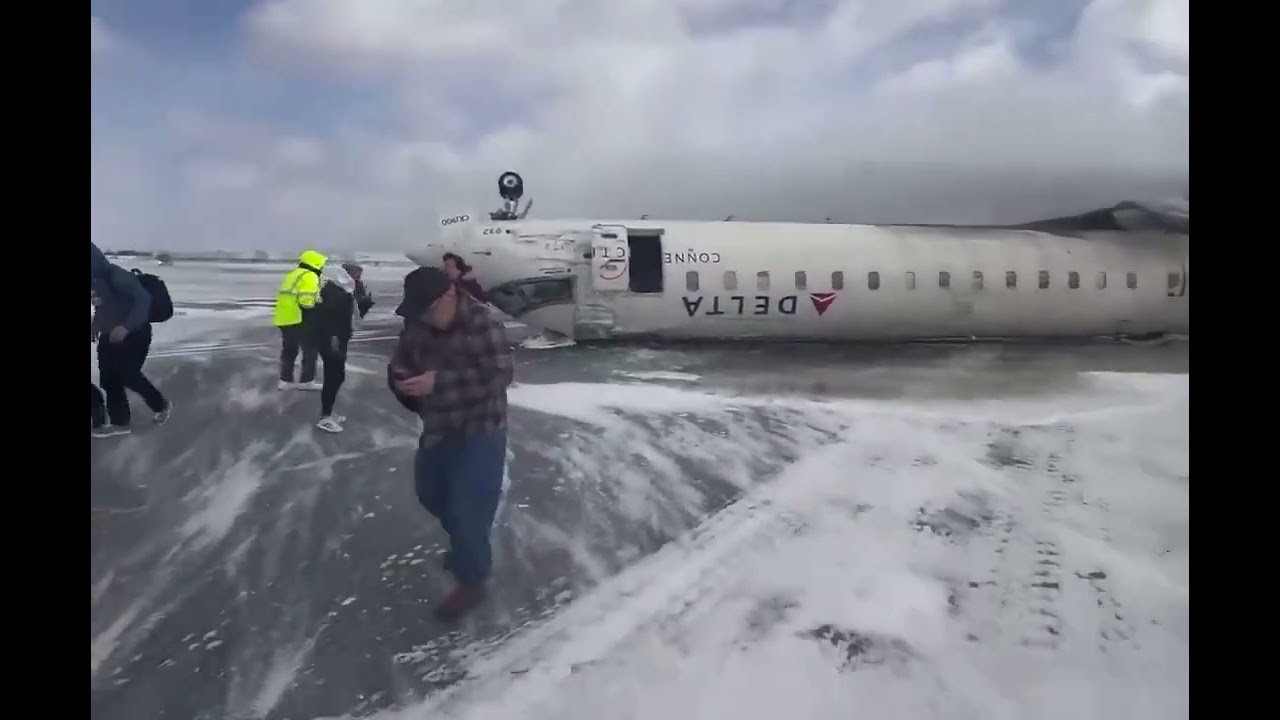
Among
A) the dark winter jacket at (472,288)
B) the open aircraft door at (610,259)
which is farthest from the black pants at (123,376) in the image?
the open aircraft door at (610,259)

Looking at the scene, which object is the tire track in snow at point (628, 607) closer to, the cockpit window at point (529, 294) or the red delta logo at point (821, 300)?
the red delta logo at point (821, 300)

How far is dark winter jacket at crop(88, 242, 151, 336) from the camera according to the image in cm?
167

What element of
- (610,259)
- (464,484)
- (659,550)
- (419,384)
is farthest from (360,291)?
(659,550)

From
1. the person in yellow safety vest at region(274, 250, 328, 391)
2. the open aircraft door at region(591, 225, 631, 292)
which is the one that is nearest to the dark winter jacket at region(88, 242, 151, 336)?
the person in yellow safety vest at region(274, 250, 328, 391)

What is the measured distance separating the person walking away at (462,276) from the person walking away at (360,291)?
18cm

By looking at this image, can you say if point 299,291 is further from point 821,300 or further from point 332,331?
point 821,300

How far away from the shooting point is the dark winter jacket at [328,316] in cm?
168

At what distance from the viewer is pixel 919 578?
167 centimetres

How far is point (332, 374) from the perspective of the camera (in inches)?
65.5

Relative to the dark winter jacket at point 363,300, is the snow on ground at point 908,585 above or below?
below

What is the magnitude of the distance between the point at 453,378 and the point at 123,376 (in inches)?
29.2

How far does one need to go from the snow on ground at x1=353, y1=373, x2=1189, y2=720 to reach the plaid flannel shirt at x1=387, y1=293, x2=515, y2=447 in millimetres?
97

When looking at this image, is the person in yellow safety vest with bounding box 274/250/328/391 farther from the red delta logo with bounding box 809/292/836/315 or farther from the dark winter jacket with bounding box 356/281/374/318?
the red delta logo with bounding box 809/292/836/315
